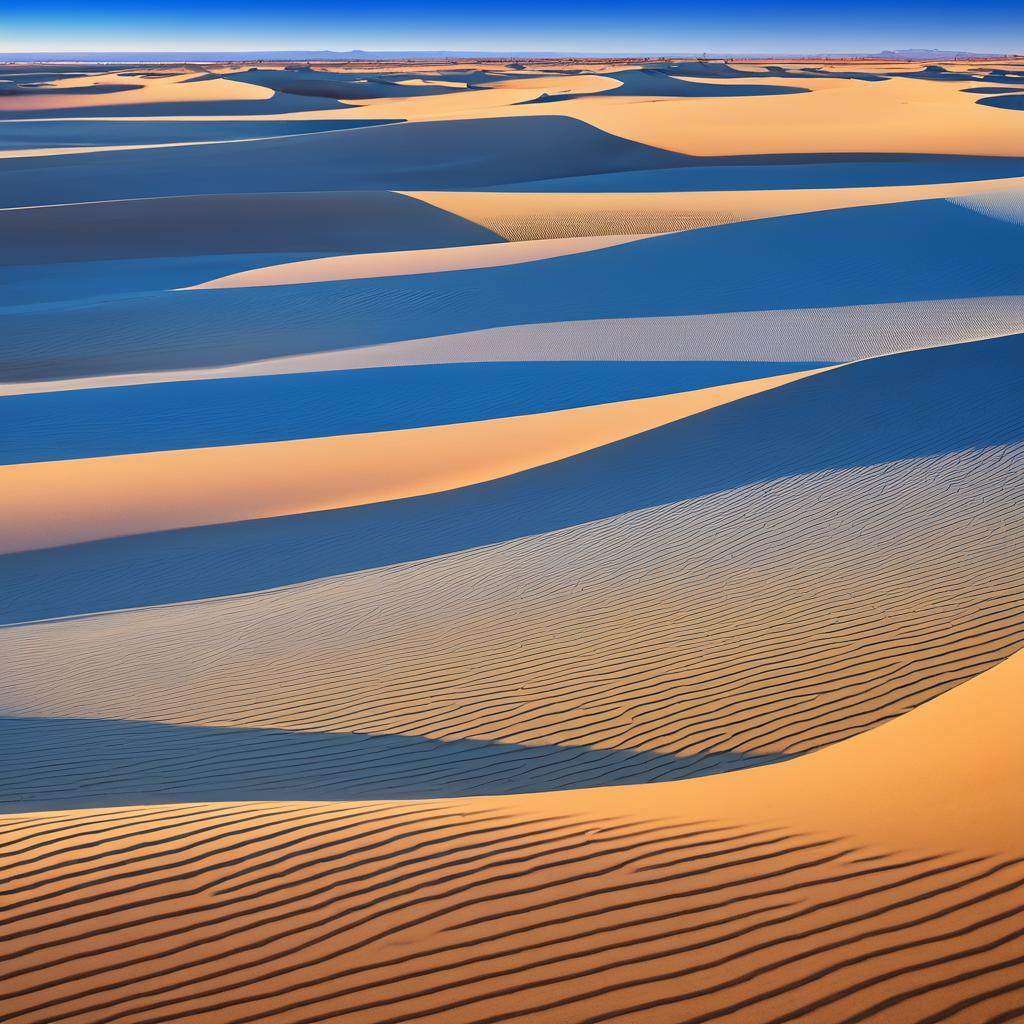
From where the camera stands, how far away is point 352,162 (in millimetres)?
36750

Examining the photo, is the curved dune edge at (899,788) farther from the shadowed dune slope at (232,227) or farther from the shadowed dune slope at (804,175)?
the shadowed dune slope at (804,175)

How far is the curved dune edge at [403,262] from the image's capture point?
1998 cm

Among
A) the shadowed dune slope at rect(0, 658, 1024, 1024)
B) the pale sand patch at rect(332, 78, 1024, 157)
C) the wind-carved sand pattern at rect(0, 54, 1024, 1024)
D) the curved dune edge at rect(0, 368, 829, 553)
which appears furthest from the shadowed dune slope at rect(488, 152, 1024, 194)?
the shadowed dune slope at rect(0, 658, 1024, 1024)

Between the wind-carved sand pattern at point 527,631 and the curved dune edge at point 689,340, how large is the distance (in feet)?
0.39

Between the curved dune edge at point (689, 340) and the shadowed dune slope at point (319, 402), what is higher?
the curved dune edge at point (689, 340)

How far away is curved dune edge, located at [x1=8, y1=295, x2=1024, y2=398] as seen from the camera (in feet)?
46.2

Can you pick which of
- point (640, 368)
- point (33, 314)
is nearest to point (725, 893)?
point (640, 368)

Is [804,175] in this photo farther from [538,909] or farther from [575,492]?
[538,909]

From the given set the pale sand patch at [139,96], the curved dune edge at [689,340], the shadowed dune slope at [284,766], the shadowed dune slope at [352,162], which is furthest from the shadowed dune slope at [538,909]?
the pale sand patch at [139,96]

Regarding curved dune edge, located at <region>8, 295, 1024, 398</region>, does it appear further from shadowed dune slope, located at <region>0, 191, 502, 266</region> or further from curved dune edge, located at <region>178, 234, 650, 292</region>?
shadowed dune slope, located at <region>0, 191, 502, 266</region>

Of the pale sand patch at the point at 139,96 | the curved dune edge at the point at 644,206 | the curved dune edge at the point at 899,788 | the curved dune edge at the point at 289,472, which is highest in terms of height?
the pale sand patch at the point at 139,96

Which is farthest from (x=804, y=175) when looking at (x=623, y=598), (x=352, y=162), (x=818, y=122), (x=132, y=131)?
(x=132, y=131)

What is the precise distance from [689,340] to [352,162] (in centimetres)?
2491

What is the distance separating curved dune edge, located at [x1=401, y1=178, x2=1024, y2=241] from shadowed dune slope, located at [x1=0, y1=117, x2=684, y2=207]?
8.71 metres
